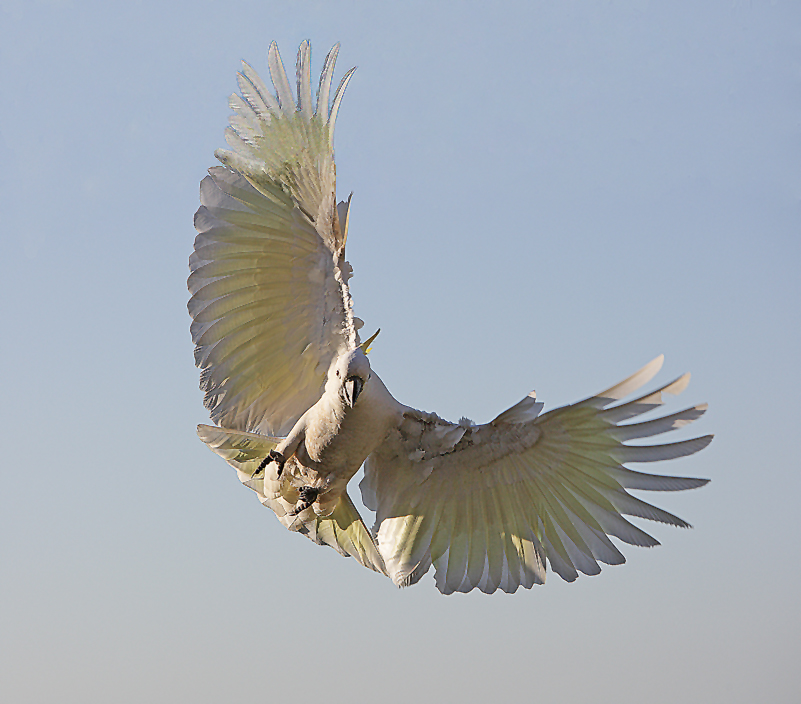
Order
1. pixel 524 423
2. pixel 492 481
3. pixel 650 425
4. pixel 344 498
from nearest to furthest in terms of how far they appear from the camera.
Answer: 1. pixel 650 425
2. pixel 524 423
3. pixel 492 481
4. pixel 344 498

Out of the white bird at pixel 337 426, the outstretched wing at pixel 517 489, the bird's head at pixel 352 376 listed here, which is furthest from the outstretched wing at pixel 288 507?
the bird's head at pixel 352 376

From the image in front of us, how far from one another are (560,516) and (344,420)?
4.90ft

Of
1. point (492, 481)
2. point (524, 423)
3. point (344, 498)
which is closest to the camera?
point (524, 423)

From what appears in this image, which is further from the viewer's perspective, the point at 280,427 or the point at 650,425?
the point at 280,427

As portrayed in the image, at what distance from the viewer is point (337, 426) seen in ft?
15.3

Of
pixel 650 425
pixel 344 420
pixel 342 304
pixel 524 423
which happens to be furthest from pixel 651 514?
pixel 342 304

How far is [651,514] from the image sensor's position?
4.49m

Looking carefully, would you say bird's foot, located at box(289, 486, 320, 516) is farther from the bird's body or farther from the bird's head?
the bird's head

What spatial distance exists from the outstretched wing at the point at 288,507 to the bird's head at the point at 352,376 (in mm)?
895

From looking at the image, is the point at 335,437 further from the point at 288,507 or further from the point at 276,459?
the point at 288,507

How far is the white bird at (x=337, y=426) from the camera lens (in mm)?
4590

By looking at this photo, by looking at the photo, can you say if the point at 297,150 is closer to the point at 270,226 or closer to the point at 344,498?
the point at 270,226

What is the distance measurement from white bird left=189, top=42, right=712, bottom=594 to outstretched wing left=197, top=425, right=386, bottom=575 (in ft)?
0.04

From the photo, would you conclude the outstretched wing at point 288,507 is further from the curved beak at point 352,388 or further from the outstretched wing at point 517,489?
the curved beak at point 352,388
